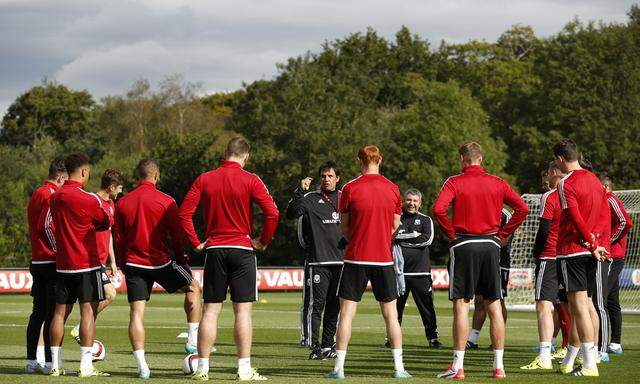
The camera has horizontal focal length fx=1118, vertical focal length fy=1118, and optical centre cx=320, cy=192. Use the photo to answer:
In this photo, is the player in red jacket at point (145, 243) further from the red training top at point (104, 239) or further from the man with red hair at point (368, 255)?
the man with red hair at point (368, 255)

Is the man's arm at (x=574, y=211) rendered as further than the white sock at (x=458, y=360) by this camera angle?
Yes

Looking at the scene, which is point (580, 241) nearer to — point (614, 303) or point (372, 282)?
point (372, 282)

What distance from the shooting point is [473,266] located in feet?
38.5

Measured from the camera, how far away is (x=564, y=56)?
2552 inches

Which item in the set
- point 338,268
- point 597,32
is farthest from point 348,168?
point 338,268

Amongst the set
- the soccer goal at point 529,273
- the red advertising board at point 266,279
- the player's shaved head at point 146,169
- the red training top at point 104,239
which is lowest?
the red advertising board at point 266,279

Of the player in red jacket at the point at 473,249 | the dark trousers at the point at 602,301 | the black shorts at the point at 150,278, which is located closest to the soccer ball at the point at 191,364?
the black shorts at the point at 150,278

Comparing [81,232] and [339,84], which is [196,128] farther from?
[81,232]

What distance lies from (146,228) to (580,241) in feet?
15.4

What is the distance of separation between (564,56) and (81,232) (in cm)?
5603

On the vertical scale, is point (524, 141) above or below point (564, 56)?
below

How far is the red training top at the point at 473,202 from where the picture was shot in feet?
38.5

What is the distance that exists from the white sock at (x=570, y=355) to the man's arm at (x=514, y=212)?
1.62 metres

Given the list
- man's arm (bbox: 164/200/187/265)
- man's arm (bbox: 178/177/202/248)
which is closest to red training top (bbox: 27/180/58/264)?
man's arm (bbox: 164/200/187/265)
